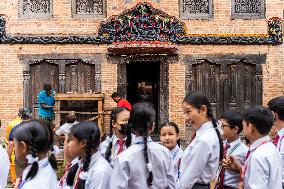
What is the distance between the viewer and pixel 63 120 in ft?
49.8

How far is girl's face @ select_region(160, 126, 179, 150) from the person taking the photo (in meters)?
6.44

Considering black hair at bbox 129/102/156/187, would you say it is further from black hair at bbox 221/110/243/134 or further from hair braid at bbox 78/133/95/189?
black hair at bbox 221/110/243/134

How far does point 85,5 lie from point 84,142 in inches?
A: 502

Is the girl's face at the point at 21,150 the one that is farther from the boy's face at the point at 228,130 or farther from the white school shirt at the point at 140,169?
the boy's face at the point at 228,130

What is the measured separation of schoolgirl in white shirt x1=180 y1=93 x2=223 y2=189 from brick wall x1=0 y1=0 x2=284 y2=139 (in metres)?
11.3

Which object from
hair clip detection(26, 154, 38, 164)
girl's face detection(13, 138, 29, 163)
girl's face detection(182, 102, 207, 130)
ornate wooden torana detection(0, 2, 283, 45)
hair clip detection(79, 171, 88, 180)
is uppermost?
ornate wooden torana detection(0, 2, 283, 45)

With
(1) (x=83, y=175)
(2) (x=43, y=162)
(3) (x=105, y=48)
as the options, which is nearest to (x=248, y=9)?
(3) (x=105, y=48)

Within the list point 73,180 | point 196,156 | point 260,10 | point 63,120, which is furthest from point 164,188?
point 260,10

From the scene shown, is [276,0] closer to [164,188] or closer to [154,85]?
[154,85]

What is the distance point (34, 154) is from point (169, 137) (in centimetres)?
282

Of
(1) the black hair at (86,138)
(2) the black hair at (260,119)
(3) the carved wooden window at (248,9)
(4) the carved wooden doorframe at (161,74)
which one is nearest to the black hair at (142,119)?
(1) the black hair at (86,138)

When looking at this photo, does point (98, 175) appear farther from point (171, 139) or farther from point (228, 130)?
point (171, 139)

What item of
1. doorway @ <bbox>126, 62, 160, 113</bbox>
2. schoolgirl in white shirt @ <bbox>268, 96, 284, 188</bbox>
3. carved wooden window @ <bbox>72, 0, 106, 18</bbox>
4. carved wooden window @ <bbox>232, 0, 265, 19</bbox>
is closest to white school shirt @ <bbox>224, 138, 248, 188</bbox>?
schoolgirl in white shirt @ <bbox>268, 96, 284, 188</bbox>

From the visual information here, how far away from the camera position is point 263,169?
4633 millimetres
